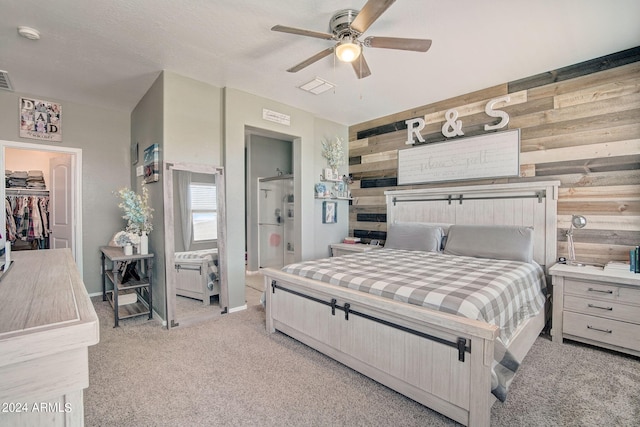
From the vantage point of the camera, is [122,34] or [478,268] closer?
[122,34]

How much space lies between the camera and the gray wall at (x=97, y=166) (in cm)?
391

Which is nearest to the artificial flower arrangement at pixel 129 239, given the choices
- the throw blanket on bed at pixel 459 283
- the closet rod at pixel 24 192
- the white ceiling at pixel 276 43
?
the white ceiling at pixel 276 43

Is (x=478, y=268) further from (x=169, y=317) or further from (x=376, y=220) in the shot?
(x=169, y=317)

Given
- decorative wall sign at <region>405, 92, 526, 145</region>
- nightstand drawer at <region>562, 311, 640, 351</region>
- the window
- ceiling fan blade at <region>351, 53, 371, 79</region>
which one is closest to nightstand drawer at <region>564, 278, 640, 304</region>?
nightstand drawer at <region>562, 311, 640, 351</region>

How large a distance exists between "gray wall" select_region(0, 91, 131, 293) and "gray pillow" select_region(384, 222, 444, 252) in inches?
149

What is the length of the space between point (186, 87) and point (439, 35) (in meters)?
2.51

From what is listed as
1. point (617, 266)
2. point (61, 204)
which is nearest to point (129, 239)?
point (61, 204)

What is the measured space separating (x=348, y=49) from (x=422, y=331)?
1929mm

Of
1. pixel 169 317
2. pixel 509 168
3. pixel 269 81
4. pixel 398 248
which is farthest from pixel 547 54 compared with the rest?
pixel 169 317

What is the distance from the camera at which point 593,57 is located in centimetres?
288

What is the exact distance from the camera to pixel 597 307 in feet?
8.31

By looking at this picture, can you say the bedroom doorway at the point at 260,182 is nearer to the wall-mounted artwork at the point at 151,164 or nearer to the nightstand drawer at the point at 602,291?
the wall-mounted artwork at the point at 151,164

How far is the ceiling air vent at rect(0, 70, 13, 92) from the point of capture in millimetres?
2996

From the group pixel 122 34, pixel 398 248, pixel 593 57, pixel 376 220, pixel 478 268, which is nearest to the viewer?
pixel 122 34
